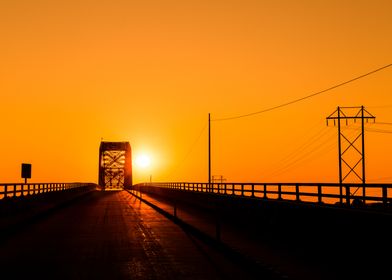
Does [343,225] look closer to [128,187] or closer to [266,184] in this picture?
[266,184]

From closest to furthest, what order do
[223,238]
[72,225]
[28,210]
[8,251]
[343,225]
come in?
[343,225] < [8,251] < [223,238] < [72,225] < [28,210]

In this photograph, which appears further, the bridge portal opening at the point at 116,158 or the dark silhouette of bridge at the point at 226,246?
the bridge portal opening at the point at 116,158

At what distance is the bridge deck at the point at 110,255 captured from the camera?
1225cm

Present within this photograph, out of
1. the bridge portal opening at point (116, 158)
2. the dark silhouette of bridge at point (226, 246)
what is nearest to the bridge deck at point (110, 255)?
the dark silhouette of bridge at point (226, 246)

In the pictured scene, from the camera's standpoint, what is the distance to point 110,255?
15.2 m

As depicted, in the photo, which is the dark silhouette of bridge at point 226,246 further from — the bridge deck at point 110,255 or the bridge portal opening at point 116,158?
the bridge portal opening at point 116,158

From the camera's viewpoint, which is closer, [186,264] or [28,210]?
[186,264]

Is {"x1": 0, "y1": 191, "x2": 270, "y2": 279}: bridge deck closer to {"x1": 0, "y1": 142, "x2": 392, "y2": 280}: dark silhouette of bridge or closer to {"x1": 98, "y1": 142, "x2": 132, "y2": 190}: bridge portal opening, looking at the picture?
{"x1": 0, "y1": 142, "x2": 392, "y2": 280}: dark silhouette of bridge

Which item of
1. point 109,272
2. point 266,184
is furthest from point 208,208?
point 109,272

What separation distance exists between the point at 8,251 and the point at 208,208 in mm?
17215

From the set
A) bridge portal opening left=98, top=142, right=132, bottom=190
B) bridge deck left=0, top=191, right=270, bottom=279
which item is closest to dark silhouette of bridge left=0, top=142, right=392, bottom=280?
bridge deck left=0, top=191, right=270, bottom=279

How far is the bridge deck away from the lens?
1225cm

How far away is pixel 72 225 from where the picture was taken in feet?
82.0

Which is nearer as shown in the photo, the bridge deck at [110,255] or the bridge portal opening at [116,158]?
the bridge deck at [110,255]
